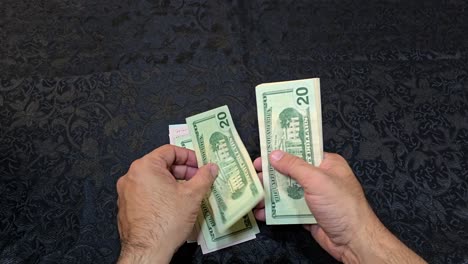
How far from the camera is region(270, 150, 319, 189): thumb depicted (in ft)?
2.24

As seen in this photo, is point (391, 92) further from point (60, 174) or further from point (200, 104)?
point (60, 174)

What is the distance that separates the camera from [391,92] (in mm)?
940

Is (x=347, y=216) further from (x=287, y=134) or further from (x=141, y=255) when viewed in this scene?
(x=141, y=255)

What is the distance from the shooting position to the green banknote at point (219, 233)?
2.58 ft

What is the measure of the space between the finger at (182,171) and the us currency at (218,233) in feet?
0.26

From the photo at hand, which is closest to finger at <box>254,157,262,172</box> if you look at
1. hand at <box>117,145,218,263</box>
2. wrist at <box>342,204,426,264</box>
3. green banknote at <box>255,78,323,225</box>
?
green banknote at <box>255,78,323,225</box>

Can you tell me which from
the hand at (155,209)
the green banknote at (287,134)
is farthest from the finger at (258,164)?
the hand at (155,209)

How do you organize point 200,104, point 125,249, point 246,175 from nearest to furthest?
point 125,249 < point 246,175 < point 200,104

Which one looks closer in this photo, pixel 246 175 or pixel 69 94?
pixel 246 175

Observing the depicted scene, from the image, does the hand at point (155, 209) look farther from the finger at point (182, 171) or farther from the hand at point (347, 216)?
the hand at point (347, 216)

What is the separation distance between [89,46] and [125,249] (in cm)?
61

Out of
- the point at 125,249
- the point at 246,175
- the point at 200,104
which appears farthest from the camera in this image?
the point at 200,104

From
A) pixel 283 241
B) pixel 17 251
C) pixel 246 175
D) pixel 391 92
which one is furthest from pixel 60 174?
pixel 391 92

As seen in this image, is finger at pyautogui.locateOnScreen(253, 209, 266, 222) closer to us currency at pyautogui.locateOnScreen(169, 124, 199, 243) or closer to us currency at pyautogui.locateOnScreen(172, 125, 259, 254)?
us currency at pyautogui.locateOnScreen(172, 125, 259, 254)
